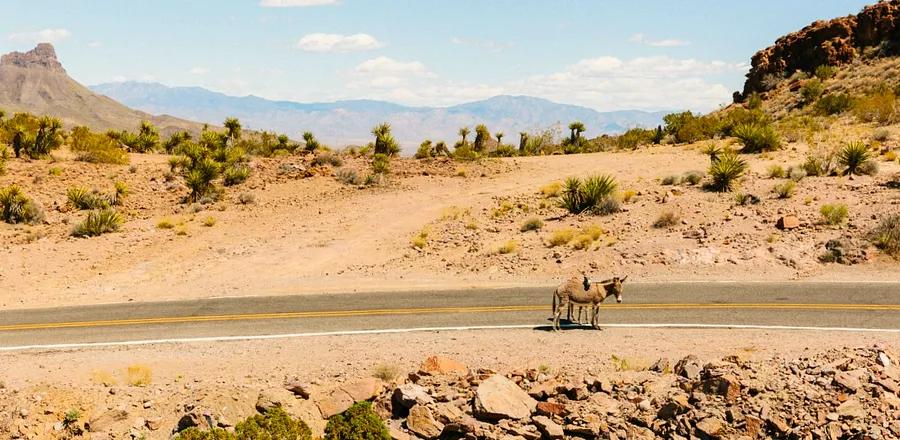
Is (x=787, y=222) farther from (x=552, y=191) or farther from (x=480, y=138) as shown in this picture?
(x=480, y=138)

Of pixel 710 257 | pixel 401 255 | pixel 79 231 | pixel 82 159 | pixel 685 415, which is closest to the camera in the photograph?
pixel 685 415

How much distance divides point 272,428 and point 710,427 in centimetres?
687

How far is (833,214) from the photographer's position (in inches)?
936

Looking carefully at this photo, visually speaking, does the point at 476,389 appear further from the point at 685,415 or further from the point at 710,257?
the point at 710,257

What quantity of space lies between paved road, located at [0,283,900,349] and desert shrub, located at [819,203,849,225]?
495 cm

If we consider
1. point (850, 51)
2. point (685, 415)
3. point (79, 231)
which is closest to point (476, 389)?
point (685, 415)

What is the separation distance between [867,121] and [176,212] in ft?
145

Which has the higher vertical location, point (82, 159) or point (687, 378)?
point (82, 159)

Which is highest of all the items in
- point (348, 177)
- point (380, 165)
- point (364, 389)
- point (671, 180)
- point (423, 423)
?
point (380, 165)

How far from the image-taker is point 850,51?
66000 millimetres

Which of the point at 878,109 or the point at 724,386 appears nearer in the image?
the point at 724,386

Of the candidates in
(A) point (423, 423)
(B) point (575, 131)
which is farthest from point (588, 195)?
(B) point (575, 131)

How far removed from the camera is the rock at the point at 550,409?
1075cm

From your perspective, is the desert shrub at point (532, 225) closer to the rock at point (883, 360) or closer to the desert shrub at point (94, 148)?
the rock at point (883, 360)
